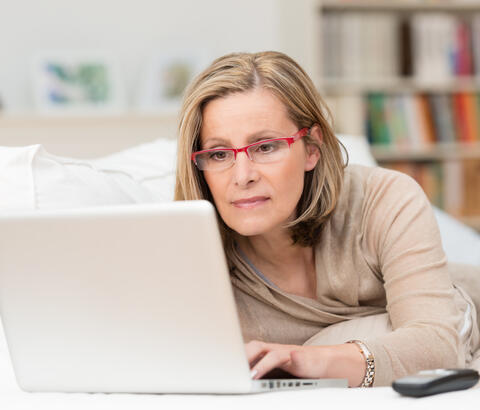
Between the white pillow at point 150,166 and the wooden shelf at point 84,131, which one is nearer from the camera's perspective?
the white pillow at point 150,166

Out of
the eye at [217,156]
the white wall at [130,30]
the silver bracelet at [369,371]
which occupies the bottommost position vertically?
the silver bracelet at [369,371]

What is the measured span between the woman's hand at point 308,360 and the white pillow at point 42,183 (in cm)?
44

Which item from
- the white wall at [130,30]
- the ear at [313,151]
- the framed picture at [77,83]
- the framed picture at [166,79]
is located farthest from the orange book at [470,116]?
the ear at [313,151]

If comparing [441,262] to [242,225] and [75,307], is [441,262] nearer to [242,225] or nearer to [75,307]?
[242,225]

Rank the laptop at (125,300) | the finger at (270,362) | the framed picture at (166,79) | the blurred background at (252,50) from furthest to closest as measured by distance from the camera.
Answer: the framed picture at (166,79) → the blurred background at (252,50) → the finger at (270,362) → the laptop at (125,300)

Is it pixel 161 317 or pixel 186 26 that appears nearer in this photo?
pixel 161 317

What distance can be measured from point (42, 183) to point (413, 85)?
210cm

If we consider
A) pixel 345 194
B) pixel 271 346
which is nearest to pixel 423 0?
pixel 345 194

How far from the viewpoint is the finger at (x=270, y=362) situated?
86 centimetres

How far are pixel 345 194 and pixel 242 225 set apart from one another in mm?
245

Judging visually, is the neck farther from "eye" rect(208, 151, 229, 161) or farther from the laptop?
the laptop

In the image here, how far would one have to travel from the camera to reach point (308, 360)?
92cm

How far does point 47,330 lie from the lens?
81 centimetres

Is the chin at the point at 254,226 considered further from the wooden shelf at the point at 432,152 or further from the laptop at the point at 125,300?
the wooden shelf at the point at 432,152
